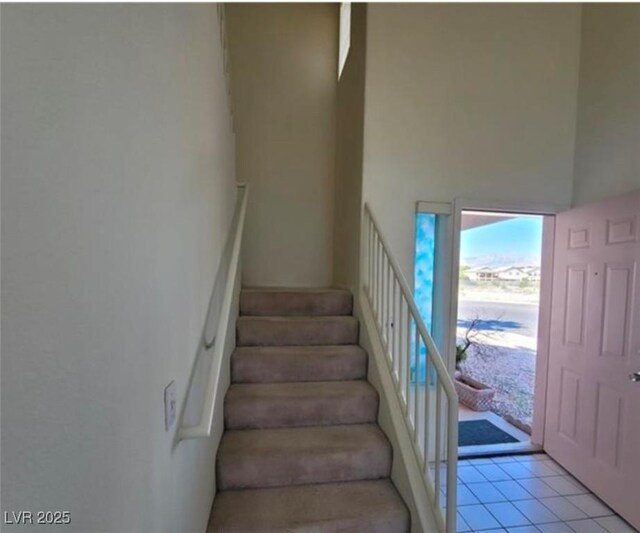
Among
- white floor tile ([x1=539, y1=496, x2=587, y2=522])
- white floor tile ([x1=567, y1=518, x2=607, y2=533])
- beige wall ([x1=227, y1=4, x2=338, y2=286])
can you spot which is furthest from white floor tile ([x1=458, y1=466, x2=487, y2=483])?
beige wall ([x1=227, y1=4, x2=338, y2=286])

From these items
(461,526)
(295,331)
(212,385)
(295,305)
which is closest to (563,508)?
(461,526)

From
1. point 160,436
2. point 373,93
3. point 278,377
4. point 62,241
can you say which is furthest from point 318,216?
point 62,241

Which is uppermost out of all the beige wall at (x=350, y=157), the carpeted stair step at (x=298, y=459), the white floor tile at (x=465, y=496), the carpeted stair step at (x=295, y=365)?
the beige wall at (x=350, y=157)

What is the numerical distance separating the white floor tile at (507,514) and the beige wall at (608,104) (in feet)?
7.61

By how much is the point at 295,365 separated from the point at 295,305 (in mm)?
596

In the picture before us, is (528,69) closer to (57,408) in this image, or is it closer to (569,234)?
(569,234)

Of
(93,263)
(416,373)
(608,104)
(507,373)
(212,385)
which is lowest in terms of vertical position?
(507,373)

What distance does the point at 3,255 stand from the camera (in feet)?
1.37

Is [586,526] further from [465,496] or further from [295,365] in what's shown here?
[295,365]

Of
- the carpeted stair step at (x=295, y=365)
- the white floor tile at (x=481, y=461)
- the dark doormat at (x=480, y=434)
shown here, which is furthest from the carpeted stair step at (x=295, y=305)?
the dark doormat at (x=480, y=434)

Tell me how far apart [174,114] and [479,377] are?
16.3ft

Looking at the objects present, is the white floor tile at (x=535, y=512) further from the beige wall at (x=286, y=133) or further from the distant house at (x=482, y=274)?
the distant house at (x=482, y=274)

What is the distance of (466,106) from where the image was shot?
9.03ft

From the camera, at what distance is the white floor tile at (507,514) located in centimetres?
210
